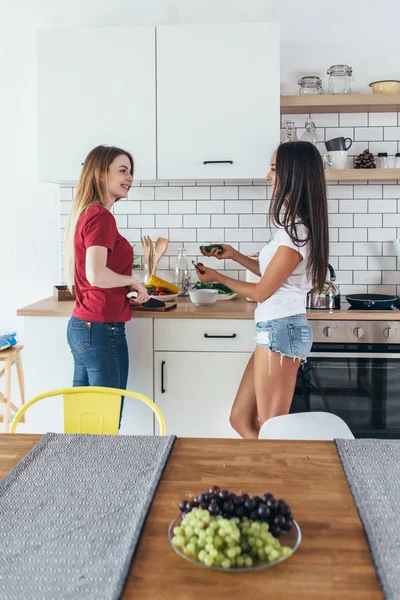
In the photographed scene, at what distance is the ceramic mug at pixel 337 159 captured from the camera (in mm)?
3547

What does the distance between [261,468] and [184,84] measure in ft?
7.94

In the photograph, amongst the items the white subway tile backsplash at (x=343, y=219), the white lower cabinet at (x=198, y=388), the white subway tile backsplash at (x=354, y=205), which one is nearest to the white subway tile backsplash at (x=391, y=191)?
the white subway tile backsplash at (x=354, y=205)

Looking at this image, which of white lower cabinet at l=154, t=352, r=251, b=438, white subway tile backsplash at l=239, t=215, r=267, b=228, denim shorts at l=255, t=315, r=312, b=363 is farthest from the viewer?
white subway tile backsplash at l=239, t=215, r=267, b=228

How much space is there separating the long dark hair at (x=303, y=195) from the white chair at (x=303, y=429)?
0.80 m

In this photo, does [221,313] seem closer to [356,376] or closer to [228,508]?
[356,376]

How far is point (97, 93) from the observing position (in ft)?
11.4

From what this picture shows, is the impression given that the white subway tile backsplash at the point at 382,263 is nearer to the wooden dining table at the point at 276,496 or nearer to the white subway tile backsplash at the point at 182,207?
the white subway tile backsplash at the point at 182,207

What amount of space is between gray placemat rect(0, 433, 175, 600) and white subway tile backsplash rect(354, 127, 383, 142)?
259 cm

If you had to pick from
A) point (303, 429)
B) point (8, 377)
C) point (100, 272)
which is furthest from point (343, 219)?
point (8, 377)

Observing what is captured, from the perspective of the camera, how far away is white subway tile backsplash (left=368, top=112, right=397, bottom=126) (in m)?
3.75

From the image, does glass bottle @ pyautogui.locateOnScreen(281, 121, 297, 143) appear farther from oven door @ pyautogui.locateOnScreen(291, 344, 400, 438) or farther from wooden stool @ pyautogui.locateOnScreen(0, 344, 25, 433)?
wooden stool @ pyautogui.locateOnScreen(0, 344, 25, 433)

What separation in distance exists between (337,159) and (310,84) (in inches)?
17.7

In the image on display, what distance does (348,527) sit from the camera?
1301 millimetres

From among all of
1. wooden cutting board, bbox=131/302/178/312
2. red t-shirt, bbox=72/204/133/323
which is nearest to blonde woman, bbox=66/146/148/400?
red t-shirt, bbox=72/204/133/323
